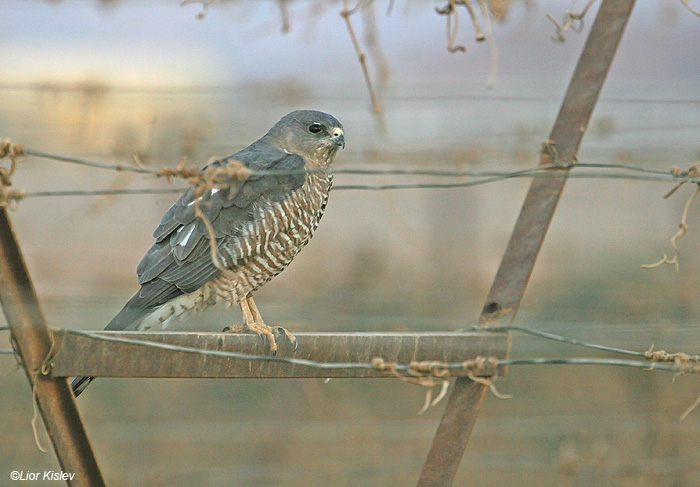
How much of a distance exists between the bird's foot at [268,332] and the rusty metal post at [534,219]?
0.52m

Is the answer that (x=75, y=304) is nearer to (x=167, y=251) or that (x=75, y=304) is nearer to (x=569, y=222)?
(x=167, y=251)

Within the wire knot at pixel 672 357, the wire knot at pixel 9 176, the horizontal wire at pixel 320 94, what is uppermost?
the horizontal wire at pixel 320 94

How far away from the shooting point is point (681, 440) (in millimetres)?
4789

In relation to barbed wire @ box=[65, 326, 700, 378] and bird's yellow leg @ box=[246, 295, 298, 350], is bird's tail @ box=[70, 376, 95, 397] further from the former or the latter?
bird's yellow leg @ box=[246, 295, 298, 350]

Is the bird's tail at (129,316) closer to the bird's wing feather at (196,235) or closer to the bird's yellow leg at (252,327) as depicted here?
the bird's wing feather at (196,235)

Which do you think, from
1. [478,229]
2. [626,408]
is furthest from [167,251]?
[626,408]

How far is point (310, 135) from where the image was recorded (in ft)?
9.92

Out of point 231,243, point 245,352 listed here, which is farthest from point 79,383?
point 231,243

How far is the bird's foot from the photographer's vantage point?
2307mm

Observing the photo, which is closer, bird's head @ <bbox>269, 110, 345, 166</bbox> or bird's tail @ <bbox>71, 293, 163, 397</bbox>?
bird's tail @ <bbox>71, 293, 163, 397</bbox>

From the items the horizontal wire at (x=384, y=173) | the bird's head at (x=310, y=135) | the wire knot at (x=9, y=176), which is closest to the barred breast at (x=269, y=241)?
the bird's head at (x=310, y=135)

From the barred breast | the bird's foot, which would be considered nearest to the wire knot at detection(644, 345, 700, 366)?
the bird's foot

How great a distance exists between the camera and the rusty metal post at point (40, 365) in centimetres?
176

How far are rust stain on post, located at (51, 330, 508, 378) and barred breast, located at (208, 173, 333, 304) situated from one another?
1.55 ft
